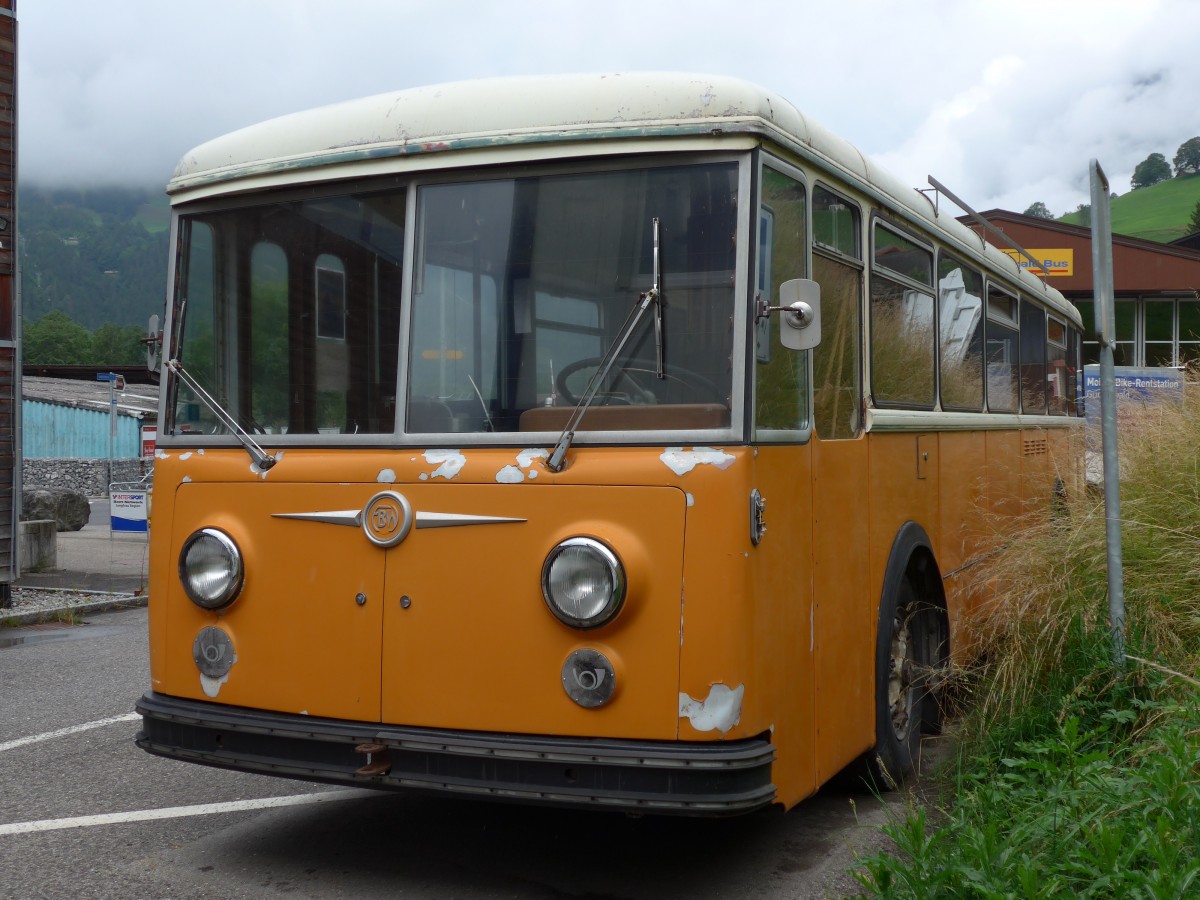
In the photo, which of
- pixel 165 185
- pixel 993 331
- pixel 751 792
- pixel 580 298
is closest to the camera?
pixel 751 792

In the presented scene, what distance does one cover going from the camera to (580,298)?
4.28 metres

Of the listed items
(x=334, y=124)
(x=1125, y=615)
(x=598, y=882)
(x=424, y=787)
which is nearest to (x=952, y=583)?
(x=1125, y=615)

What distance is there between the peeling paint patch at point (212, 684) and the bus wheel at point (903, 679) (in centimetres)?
251

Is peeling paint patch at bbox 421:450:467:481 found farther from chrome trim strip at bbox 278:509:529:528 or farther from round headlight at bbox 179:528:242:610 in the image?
round headlight at bbox 179:528:242:610

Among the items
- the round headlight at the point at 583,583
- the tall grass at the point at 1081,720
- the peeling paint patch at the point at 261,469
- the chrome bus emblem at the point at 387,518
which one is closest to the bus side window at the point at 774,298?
the round headlight at the point at 583,583

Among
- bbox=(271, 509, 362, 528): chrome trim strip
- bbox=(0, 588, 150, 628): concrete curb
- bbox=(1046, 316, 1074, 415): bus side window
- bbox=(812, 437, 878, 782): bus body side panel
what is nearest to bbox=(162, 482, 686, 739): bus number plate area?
bbox=(271, 509, 362, 528): chrome trim strip

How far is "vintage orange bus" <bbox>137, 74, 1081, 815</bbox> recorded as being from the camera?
13.0ft

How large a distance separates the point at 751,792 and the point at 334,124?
2.72 metres

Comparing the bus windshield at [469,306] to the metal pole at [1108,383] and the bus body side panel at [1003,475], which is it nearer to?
the metal pole at [1108,383]

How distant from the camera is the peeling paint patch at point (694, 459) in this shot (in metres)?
3.98

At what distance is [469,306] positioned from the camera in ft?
14.5

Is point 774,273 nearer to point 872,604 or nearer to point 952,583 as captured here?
point 872,604

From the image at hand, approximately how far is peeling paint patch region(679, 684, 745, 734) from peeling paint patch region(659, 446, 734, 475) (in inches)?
26.1

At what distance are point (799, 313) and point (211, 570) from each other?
2224mm
